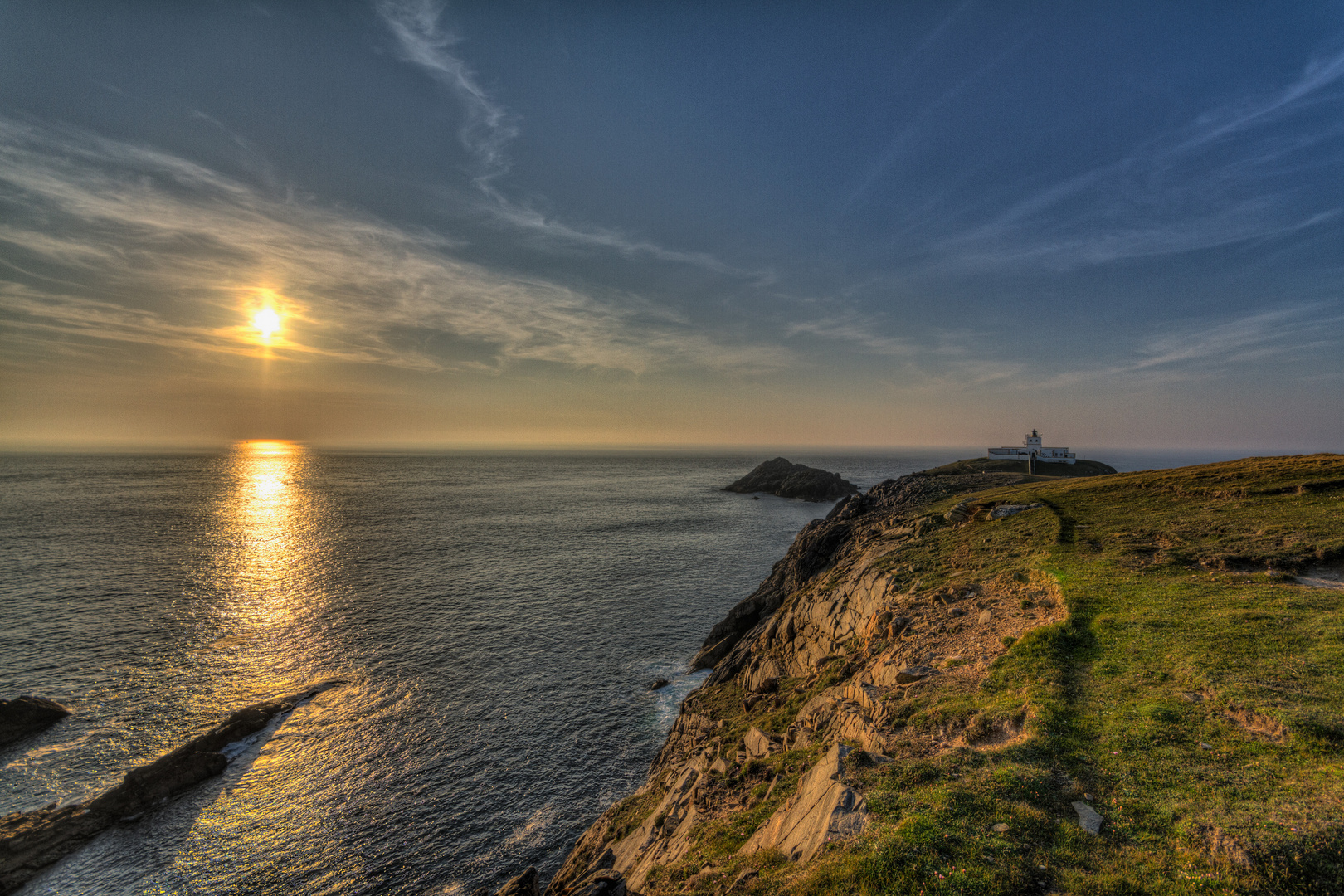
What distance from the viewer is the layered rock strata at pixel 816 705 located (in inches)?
494

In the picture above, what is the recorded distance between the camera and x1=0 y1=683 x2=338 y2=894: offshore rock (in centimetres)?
2067

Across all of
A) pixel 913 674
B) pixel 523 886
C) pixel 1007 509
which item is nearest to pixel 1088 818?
pixel 913 674

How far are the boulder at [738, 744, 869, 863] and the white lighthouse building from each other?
302 ft

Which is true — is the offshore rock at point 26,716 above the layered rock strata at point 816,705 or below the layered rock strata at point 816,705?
below

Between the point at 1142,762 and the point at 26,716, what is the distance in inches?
2155

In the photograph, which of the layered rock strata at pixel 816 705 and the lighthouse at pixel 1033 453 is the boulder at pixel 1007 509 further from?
the lighthouse at pixel 1033 453

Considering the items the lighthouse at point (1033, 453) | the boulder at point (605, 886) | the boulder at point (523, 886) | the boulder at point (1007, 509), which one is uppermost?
the lighthouse at point (1033, 453)

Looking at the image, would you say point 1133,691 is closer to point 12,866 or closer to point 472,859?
point 472,859

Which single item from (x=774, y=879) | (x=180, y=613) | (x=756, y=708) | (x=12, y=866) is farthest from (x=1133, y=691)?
(x=180, y=613)

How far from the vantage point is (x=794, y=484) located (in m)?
132

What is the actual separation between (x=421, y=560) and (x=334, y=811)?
45761 millimetres

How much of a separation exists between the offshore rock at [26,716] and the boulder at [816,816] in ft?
147

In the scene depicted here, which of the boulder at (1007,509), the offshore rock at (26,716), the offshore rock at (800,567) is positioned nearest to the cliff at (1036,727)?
the boulder at (1007,509)

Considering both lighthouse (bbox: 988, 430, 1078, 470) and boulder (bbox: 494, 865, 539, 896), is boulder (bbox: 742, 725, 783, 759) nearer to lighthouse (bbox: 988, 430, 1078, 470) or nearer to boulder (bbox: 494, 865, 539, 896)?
boulder (bbox: 494, 865, 539, 896)
